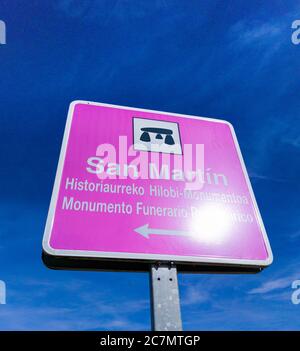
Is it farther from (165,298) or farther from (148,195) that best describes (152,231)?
(165,298)

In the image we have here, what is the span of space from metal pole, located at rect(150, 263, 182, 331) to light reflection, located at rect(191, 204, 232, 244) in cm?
31

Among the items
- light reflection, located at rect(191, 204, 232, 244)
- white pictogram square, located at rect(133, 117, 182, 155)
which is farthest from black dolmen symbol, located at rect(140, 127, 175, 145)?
light reflection, located at rect(191, 204, 232, 244)

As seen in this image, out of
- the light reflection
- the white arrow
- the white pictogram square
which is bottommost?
the white arrow

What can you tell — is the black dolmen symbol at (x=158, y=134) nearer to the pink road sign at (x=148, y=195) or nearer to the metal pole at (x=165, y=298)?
the pink road sign at (x=148, y=195)

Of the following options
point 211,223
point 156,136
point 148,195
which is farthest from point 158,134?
point 211,223

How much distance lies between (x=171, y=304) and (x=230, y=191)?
1.04m

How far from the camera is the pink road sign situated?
181 centimetres

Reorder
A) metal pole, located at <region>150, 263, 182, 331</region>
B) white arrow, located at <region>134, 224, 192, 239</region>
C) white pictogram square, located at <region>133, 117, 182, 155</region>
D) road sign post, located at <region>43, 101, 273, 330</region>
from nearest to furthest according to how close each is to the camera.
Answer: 1. metal pole, located at <region>150, 263, 182, 331</region>
2. road sign post, located at <region>43, 101, 273, 330</region>
3. white arrow, located at <region>134, 224, 192, 239</region>
4. white pictogram square, located at <region>133, 117, 182, 155</region>

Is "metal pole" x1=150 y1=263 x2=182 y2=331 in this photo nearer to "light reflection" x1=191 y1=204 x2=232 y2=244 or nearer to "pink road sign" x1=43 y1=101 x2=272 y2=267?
"pink road sign" x1=43 y1=101 x2=272 y2=267

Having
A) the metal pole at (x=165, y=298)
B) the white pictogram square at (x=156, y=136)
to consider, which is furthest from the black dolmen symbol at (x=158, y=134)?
the metal pole at (x=165, y=298)

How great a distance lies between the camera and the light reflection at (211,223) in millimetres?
1967
